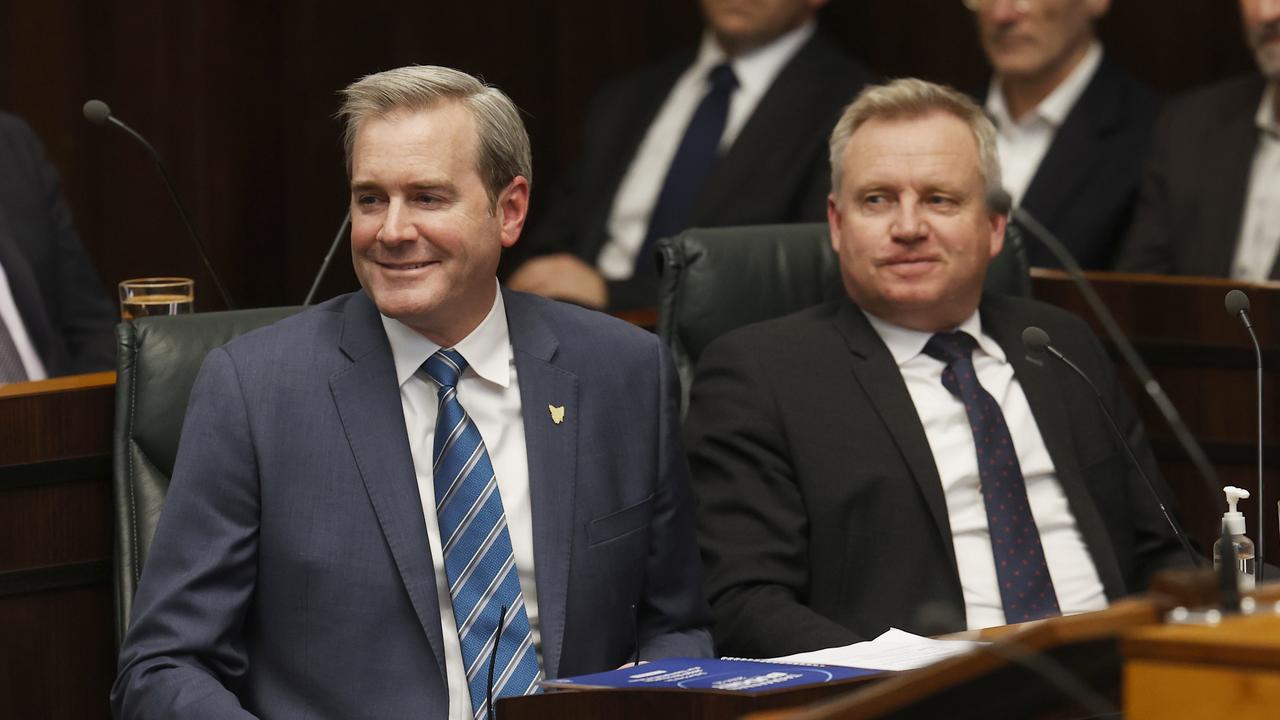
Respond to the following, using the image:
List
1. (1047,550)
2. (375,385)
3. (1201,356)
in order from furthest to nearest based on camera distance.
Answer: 1. (1201,356)
2. (1047,550)
3. (375,385)

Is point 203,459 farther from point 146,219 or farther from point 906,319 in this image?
point 146,219

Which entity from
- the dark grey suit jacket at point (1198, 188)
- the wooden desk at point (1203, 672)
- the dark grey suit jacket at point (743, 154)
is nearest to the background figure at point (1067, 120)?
the dark grey suit jacket at point (1198, 188)

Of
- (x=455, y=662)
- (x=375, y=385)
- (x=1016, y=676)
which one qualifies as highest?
(x=375, y=385)

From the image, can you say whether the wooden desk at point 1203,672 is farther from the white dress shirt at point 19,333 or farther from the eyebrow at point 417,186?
the white dress shirt at point 19,333

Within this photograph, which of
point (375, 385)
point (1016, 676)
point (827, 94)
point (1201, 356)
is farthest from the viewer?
point (827, 94)

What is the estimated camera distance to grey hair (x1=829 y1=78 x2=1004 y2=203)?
2.92 metres

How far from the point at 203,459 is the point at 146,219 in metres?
2.84

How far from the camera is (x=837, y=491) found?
8.86 feet

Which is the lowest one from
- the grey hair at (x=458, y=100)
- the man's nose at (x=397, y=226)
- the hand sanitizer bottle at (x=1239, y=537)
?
the hand sanitizer bottle at (x=1239, y=537)

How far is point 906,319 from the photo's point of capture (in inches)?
114

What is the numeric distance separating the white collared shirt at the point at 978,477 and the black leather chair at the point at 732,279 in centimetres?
23

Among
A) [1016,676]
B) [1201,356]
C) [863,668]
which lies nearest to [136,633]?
[863,668]

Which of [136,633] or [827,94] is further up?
[827,94]

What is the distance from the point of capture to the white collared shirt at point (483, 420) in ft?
7.34
